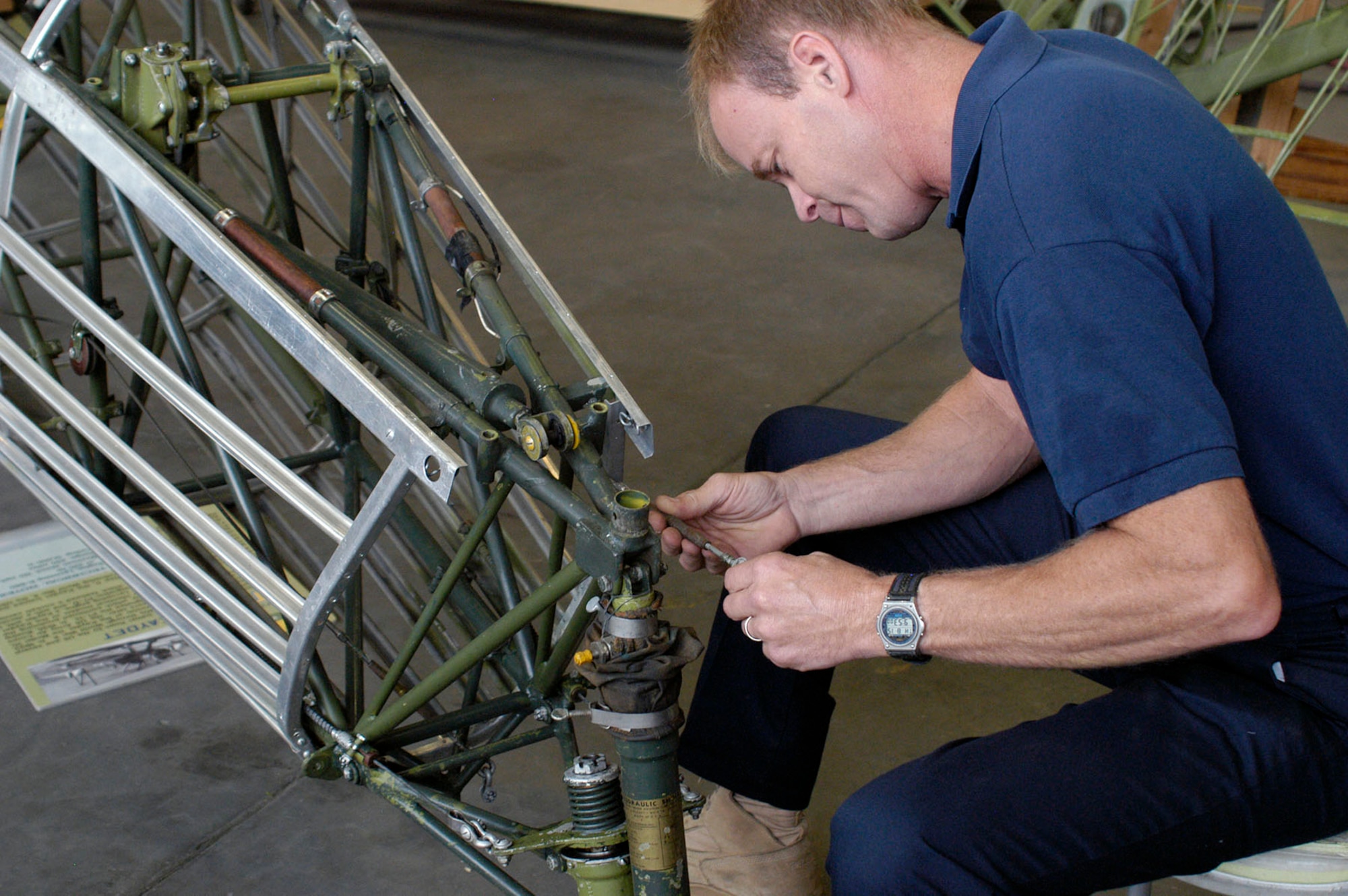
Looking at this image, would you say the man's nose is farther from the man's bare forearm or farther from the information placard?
the information placard

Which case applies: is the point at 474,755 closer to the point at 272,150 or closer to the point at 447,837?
the point at 447,837

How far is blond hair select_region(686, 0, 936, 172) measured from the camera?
1345 millimetres

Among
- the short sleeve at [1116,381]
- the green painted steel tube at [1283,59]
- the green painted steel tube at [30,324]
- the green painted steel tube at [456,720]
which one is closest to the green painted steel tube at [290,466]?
the green painted steel tube at [30,324]

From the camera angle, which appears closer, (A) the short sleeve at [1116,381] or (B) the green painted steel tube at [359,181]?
(A) the short sleeve at [1116,381]

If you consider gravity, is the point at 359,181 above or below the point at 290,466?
above

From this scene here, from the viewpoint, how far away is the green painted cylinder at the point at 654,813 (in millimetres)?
1362

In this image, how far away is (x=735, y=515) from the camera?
1722 millimetres

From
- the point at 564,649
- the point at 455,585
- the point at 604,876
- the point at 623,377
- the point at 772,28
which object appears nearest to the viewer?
the point at 772,28

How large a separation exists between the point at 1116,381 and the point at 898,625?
1.09ft

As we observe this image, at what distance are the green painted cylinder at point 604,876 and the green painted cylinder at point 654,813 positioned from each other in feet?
0.19

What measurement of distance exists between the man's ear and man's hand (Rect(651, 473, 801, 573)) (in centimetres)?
55

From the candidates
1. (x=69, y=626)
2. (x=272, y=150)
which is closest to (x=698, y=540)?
(x=272, y=150)

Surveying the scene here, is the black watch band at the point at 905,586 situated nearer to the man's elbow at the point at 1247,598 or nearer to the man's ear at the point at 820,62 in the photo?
the man's elbow at the point at 1247,598

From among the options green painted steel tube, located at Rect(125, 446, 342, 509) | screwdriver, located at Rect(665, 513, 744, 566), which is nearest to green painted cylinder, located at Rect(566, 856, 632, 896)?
screwdriver, located at Rect(665, 513, 744, 566)
